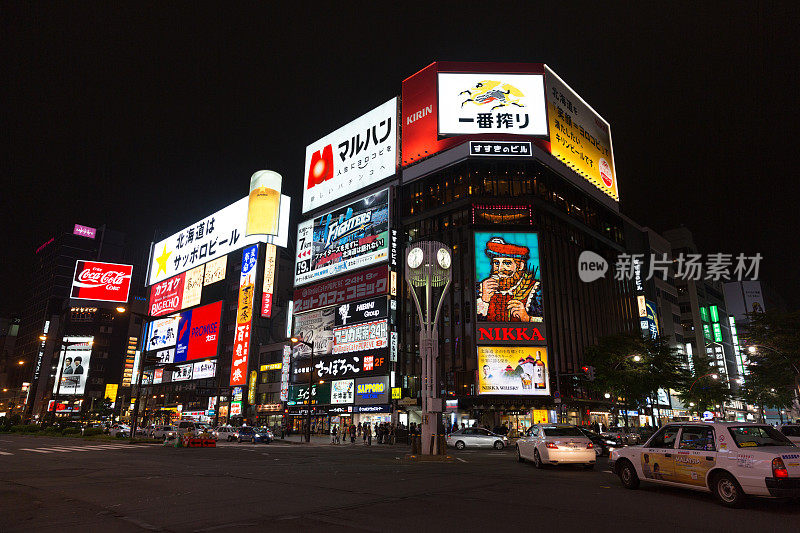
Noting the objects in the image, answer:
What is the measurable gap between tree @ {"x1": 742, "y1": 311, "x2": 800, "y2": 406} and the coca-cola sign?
80808mm

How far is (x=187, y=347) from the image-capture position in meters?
90.6

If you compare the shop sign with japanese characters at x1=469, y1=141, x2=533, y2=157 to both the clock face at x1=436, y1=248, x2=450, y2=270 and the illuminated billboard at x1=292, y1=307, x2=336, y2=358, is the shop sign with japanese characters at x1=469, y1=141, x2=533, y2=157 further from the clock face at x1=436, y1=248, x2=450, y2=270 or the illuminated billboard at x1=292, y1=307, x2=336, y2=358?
the clock face at x1=436, y1=248, x2=450, y2=270

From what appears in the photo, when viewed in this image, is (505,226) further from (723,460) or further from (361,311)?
(723,460)

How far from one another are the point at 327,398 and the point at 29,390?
88271 millimetres

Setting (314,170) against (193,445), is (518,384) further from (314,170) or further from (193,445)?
(314,170)

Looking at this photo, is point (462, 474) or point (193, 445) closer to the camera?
point (462, 474)

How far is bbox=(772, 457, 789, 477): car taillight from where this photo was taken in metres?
8.43

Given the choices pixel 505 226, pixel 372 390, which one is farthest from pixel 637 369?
pixel 372 390

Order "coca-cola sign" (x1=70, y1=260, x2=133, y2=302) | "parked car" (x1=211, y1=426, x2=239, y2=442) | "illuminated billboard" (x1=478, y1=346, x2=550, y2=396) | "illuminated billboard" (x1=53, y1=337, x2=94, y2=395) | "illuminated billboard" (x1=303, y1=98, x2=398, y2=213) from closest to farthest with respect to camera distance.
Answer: "parked car" (x1=211, y1=426, x2=239, y2=442), "illuminated billboard" (x1=478, y1=346, x2=550, y2=396), "illuminated billboard" (x1=303, y1=98, x2=398, y2=213), "coca-cola sign" (x1=70, y1=260, x2=133, y2=302), "illuminated billboard" (x1=53, y1=337, x2=94, y2=395)

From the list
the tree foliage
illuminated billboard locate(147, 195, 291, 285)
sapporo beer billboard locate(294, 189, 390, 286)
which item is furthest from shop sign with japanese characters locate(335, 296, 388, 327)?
the tree foliage

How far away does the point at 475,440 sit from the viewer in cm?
3412

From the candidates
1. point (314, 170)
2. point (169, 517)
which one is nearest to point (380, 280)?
point (314, 170)

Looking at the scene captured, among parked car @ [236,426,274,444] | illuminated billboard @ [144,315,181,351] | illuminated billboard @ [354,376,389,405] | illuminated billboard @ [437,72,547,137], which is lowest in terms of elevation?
parked car @ [236,426,274,444]

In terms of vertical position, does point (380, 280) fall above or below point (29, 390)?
above
